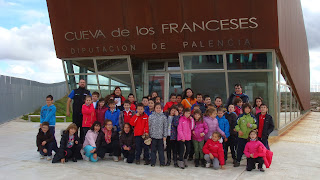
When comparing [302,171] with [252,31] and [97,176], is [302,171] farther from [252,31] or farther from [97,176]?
[252,31]

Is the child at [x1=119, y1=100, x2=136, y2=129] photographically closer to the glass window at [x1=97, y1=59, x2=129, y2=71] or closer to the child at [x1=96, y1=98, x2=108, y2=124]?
the child at [x1=96, y1=98, x2=108, y2=124]

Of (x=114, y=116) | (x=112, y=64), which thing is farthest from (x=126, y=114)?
(x=112, y=64)

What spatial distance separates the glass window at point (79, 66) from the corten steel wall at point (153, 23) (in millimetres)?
457

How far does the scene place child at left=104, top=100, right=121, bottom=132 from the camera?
7.06m

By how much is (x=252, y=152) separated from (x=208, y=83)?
15.2 feet

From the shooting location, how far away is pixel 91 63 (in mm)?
11633

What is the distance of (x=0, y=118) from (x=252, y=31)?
13190 millimetres

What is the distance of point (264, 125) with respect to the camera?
634 centimetres

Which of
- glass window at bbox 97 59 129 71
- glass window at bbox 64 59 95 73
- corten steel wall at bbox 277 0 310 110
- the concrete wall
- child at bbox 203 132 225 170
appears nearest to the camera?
child at bbox 203 132 225 170

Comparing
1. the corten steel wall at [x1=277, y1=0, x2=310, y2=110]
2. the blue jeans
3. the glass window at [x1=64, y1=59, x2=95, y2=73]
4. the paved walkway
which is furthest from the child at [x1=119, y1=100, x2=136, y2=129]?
the corten steel wall at [x1=277, y1=0, x2=310, y2=110]

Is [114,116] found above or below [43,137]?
above

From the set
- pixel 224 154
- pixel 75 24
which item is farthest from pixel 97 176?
pixel 75 24

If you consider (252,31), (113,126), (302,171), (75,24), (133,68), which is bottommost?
(302,171)

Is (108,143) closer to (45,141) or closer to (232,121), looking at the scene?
(45,141)
